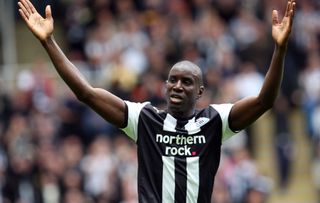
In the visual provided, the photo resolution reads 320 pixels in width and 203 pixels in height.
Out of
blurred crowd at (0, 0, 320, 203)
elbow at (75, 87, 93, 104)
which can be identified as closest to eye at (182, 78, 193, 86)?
elbow at (75, 87, 93, 104)

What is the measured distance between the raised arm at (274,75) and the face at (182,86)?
41cm

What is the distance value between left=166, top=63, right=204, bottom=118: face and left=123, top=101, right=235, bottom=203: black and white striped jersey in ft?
0.52

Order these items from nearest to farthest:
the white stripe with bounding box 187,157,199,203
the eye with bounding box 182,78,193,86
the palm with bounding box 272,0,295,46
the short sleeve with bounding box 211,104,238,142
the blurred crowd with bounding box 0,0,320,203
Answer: the palm with bounding box 272,0,295,46
the white stripe with bounding box 187,157,199,203
the eye with bounding box 182,78,193,86
the short sleeve with bounding box 211,104,238,142
the blurred crowd with bounding box 0,0,320,203

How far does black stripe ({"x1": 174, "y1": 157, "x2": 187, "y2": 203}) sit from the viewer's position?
8.49 m

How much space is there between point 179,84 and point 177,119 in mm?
340

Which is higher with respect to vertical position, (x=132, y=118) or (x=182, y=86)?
(x=182, y=86)

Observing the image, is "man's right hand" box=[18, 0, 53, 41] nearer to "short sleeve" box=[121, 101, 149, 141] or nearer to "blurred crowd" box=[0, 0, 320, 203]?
"short sleeve" box=[121, 101, 149, 141]

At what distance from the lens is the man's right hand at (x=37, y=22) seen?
8539mm

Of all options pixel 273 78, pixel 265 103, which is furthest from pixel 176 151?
pixel 273 78

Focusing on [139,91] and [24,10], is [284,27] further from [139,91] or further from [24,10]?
[139,91]

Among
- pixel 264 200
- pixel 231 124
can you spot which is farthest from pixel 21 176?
pixel 231 124

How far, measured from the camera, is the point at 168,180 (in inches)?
336

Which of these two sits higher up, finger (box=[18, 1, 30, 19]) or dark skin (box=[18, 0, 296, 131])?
finger (box=[18, 1, 30, 19])

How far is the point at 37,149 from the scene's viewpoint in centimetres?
1812
